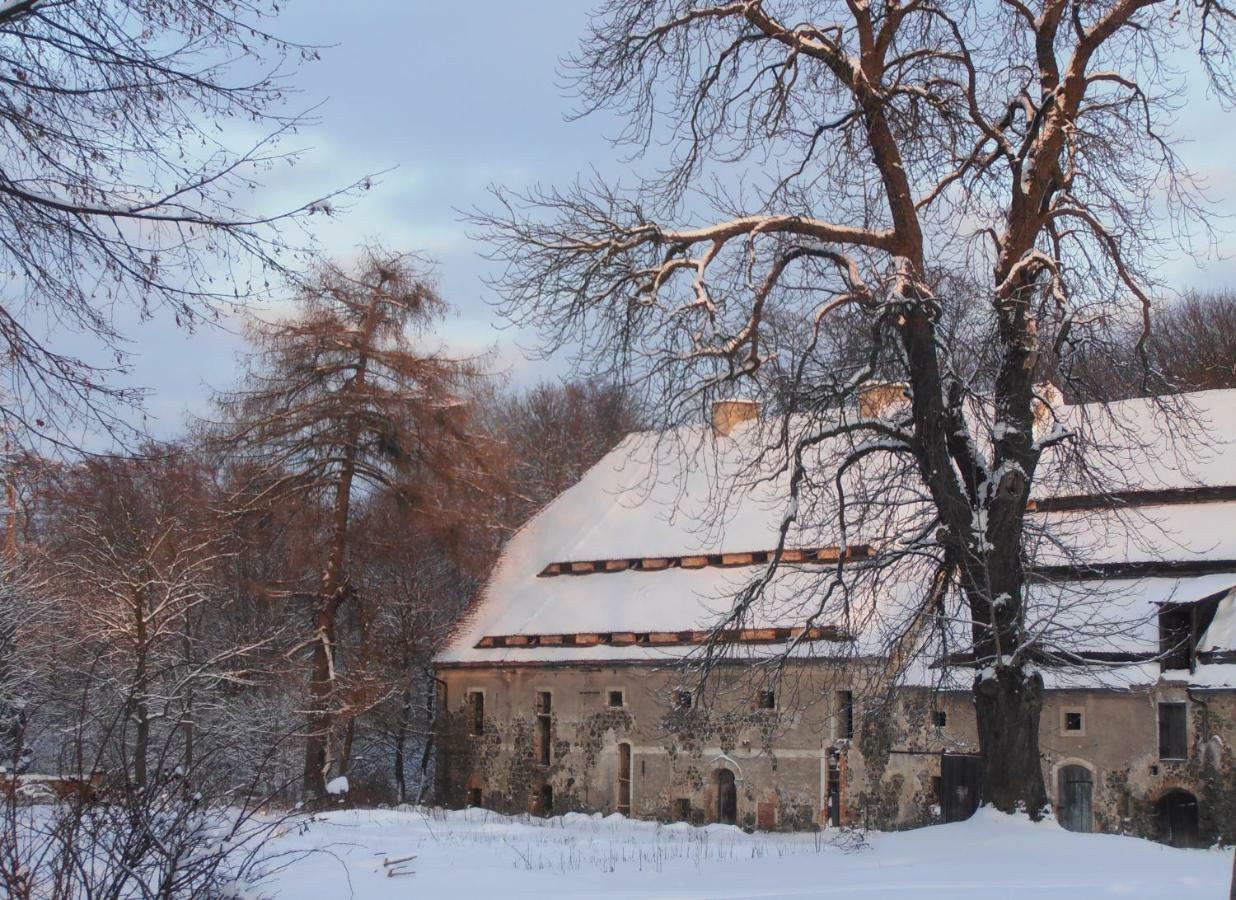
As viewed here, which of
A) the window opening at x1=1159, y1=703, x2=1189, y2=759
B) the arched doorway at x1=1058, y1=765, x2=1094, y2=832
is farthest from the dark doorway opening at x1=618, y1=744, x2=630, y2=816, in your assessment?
the window opening at x1=1159, y1=703, x2=1189, y2=759

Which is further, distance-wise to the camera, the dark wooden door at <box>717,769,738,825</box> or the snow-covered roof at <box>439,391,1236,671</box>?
the dark wooden door at <box>717,769,738,825</box>

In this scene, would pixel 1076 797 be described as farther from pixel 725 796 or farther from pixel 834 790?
pixel 725 796

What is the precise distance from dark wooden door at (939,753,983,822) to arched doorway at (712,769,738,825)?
16.2ft

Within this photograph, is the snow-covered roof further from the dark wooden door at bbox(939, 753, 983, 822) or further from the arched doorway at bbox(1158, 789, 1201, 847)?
the dark wooden door at bbox(939, 753, 983, 822)

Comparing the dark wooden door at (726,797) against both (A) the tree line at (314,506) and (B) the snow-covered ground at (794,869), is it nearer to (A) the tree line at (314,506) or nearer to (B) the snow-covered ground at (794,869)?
(A) the tree line at (314,506)

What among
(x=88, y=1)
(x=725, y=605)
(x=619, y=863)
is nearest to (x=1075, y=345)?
(x=619, y=863)

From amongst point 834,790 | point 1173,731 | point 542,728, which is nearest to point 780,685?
point 834,790

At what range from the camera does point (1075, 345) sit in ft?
42.7

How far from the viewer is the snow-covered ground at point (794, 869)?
9414mm

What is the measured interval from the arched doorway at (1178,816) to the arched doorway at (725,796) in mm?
7841

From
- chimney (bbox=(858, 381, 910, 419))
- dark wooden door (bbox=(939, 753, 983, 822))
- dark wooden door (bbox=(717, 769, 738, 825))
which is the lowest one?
dark wooden door (bbox=(717, 769, 738, 825))

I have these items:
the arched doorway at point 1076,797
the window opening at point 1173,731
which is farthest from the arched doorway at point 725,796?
the window opening at point 1173,731

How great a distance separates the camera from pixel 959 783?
21.7 metres

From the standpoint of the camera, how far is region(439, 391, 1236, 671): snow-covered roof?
22641 millimetres
